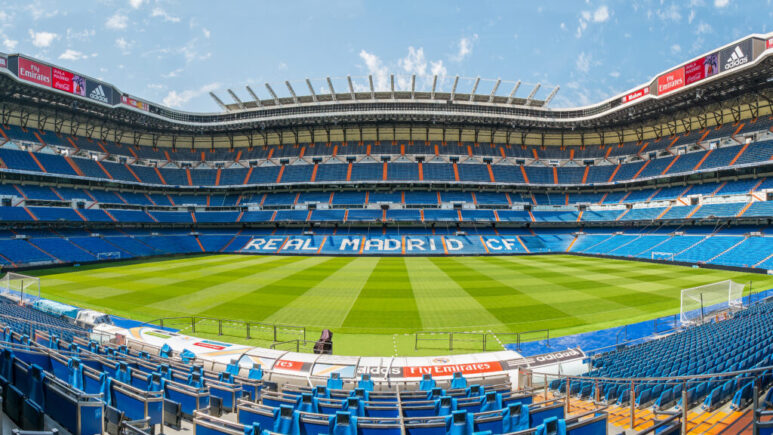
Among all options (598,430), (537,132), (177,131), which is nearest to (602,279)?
(598,430)

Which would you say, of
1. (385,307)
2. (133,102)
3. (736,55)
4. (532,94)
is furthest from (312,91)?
(736,55)

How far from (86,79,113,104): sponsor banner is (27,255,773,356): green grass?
2268 centimetres

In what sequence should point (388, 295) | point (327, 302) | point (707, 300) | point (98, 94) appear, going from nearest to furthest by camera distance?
point (707, 300) → point (327, 302) → point (388, 295) → point (98, 94)

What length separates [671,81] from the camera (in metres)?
40.8

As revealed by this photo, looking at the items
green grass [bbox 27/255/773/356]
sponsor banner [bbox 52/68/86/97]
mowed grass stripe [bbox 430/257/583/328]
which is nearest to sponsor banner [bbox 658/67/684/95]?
green grass [bbox 27/255/773/356]

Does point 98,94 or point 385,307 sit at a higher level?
point 98,94

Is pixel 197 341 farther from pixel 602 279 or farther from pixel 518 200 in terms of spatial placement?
pixel 518 200

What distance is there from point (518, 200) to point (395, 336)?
4780cm

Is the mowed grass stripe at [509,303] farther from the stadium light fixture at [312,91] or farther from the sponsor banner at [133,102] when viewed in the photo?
the sponsor banner at [133,102]

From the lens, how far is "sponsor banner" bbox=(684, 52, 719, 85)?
36.6 metres

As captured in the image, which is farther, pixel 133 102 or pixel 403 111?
pixel 403 111

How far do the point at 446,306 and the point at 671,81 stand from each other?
42154 millimetres

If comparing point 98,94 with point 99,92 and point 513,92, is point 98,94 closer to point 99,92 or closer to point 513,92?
point 99,92

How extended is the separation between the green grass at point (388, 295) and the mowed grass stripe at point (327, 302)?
0.21 ft
